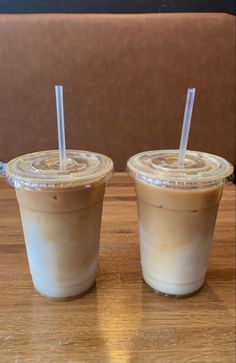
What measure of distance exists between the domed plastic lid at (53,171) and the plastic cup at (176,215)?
6 centimetres

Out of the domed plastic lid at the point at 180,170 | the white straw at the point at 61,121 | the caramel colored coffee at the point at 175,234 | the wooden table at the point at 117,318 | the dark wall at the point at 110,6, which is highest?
the dark wall at the point at 110,6

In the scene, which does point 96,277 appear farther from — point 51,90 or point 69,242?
point 51,90

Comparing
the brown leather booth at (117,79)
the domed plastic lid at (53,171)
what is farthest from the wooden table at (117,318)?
the brown leather booth at (117,79)

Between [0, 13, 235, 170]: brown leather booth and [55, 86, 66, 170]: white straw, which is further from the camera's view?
[0, 13, 235, 170]: brown leather booth

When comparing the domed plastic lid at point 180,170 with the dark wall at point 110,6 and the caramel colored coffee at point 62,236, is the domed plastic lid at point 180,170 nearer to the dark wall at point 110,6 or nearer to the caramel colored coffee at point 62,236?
the caramel colored coffee at point 62,236

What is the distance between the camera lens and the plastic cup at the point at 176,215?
50 cm

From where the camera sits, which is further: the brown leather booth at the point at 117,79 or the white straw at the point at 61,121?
the brown leather booth at the point at 117,79

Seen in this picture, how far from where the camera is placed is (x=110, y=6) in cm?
139

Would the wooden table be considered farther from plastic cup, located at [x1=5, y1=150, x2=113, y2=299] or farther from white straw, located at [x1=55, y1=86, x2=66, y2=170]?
white straw, located at [x1=55, y1=86, x2=66, y2=170]

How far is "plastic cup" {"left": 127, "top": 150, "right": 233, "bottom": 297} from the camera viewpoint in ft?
1.65

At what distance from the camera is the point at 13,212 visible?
81 centimetres

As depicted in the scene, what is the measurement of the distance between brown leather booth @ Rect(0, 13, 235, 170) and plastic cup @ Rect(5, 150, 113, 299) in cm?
90

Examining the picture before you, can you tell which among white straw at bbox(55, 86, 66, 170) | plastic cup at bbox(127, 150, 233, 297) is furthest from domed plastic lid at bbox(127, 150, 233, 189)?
white straw at bbox(55, 86, 66, 170)

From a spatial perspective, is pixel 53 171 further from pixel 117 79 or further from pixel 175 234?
pixel 117 79
